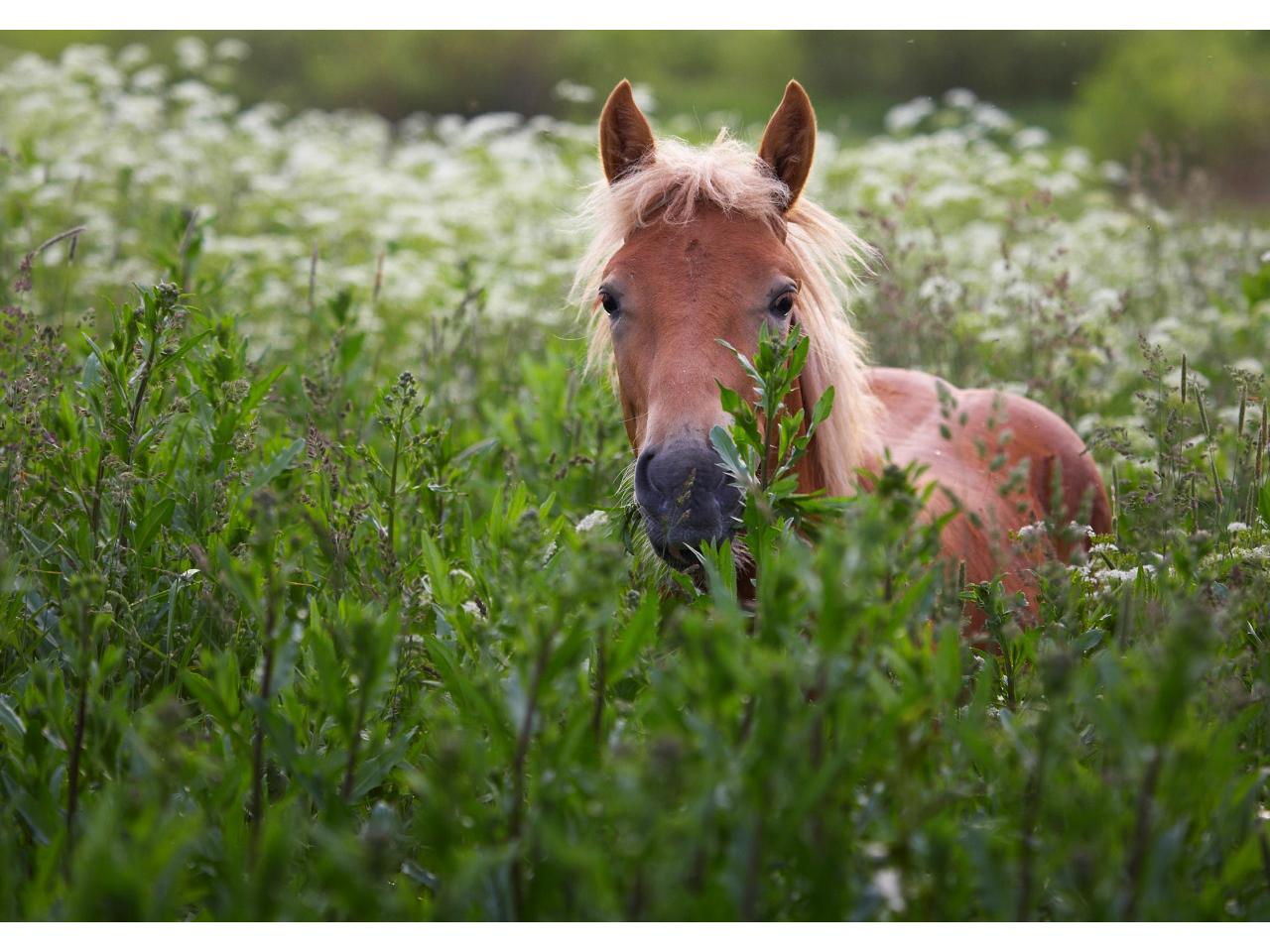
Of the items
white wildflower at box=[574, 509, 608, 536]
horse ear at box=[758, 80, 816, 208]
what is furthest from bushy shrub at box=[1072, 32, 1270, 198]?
white wildflower at box=[574, 509, 608, 536]

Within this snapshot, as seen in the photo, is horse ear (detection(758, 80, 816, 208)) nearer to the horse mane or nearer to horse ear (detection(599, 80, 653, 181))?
the horse mane

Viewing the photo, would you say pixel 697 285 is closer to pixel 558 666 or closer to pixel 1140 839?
pixel 558 666

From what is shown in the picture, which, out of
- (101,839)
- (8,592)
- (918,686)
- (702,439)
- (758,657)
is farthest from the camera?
(8,592)

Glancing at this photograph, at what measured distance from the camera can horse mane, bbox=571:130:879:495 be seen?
10.6 feet

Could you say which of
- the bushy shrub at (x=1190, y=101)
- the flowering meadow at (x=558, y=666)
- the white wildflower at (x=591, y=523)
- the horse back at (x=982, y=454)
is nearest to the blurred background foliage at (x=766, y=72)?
the bushy shrub at (x=1190, y=101)

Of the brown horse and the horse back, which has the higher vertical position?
the brown horse

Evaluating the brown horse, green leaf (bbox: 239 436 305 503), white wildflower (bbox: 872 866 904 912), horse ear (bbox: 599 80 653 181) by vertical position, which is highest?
horse ear (bbox: 599 80 653 181)

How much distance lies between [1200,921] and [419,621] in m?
1.99

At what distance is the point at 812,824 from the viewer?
1.82 m

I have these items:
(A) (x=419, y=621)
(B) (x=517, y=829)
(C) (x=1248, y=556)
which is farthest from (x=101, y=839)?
(C) (x=1248, y=556)

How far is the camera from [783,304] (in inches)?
124

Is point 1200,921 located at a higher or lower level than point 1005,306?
lower

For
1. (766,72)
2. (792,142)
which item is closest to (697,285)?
(792,142)
